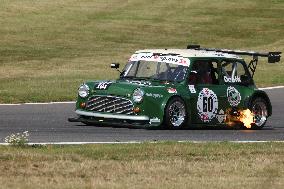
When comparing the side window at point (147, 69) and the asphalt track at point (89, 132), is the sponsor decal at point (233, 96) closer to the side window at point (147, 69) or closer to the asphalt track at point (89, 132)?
the asphalt track at point (89, 132)

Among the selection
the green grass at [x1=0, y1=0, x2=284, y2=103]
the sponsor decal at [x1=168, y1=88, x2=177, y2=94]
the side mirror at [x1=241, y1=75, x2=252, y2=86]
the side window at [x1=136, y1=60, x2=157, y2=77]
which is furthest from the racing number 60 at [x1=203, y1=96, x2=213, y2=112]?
the green grass at [x1=0, y1=0, x2=284, y2=103]

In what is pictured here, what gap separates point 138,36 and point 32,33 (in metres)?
4.78

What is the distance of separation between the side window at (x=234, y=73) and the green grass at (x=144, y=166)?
15.2 ft

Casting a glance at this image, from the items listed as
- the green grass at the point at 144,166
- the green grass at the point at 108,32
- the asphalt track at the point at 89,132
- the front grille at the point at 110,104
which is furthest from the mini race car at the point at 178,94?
the green grass at the point at 108,32

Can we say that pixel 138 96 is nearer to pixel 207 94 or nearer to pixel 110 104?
pixel 110 104

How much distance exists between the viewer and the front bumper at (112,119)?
1941 centimetres

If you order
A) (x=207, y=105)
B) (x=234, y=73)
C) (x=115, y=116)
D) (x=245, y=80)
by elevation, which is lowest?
(x=115, y=116)

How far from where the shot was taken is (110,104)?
19.7 m

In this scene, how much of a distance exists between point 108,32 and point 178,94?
31.2 m

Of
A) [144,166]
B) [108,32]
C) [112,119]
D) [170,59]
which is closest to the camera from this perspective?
[144,166]

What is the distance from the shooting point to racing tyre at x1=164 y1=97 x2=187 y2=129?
1955 centimetres

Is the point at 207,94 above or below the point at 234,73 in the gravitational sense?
below

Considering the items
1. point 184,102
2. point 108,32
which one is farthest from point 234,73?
point 108,32

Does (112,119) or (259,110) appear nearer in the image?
(112,119)
